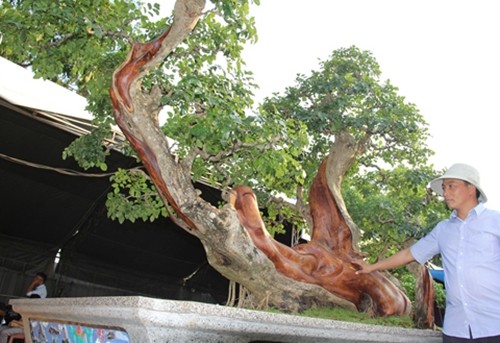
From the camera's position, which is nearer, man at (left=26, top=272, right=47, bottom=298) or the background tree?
the background tree

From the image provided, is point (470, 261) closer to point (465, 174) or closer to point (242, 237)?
point (465, 174)

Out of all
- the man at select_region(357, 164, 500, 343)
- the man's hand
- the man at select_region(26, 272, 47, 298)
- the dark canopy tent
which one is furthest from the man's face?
the man at select_region(26, 272, 47, 298)

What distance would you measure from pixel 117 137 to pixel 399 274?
4.70 m

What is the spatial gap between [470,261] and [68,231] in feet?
21.8

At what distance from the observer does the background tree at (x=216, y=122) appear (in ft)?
8.45

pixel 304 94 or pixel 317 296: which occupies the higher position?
pixel 304 94

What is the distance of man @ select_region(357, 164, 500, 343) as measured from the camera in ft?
6.20

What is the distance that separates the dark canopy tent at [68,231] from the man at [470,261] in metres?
3.93

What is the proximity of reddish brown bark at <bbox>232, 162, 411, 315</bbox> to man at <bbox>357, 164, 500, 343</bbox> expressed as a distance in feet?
3.01

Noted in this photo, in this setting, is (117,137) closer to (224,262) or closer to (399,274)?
(224,262)

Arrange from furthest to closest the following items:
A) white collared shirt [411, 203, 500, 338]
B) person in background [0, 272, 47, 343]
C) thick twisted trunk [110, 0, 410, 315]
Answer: person in background [0, 272, 47, 343], thick twisted trunk [110, 0, 410, 315], white collared shirt [411, 203, 500, 338]

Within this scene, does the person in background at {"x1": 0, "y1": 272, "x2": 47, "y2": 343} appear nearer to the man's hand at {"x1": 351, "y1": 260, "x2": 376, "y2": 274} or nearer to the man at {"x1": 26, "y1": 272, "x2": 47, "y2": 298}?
the man at {"x1": 26, "y1": 272, "x2": 47, "y2": 298}

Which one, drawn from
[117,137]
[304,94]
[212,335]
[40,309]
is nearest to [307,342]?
[212,335]

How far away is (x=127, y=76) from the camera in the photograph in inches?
99.1
